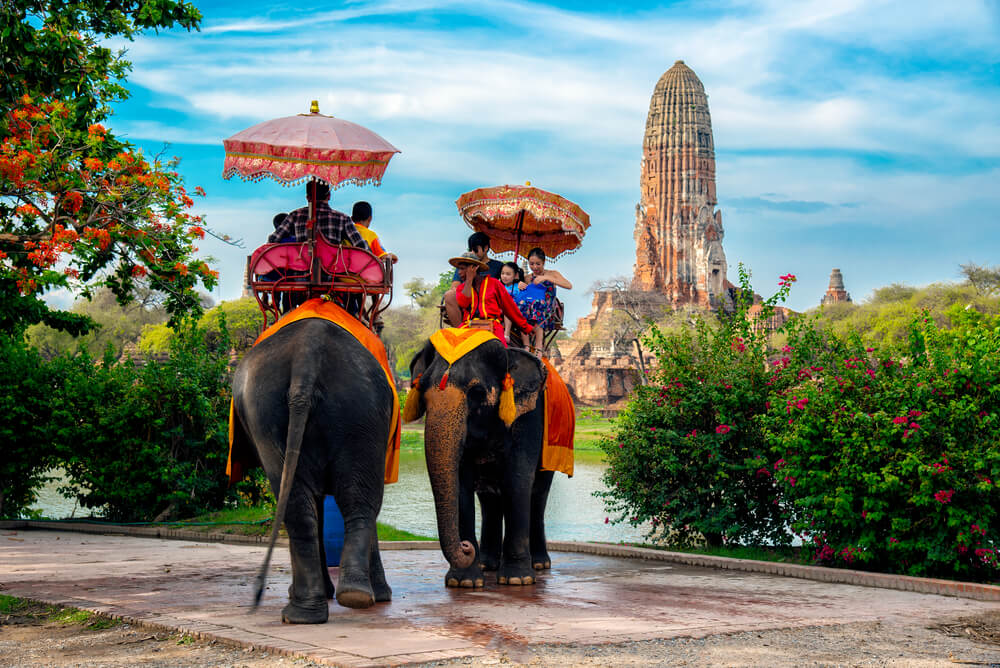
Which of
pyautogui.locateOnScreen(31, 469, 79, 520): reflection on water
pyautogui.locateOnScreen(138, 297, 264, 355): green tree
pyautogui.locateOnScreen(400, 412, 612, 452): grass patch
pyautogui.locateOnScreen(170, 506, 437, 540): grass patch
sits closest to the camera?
pyautogui.locateOnScreen(170, 506, 437, 540): grass patch

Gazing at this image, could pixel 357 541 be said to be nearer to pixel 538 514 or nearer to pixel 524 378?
pixel 524 378

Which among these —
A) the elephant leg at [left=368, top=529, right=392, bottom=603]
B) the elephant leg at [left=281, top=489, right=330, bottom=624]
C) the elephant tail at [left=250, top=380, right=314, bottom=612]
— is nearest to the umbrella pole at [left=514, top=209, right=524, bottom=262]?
the elephant leg at [left=368, top=529, right=392, bottom=603]

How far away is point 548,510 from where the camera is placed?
23.1 m

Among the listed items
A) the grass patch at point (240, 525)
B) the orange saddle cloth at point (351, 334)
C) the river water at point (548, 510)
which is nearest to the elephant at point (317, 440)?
the orange saddle cloth at point (351, 334)

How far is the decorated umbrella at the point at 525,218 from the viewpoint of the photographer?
1032cm

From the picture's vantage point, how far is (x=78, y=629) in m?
6.25

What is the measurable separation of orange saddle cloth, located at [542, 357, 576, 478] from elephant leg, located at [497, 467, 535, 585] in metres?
0.55

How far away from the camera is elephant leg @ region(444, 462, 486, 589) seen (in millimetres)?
8031

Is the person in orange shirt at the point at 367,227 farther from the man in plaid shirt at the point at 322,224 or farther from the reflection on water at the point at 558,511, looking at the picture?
the reflection on water at the point at 558,511

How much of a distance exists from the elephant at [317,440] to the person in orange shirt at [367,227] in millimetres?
1227

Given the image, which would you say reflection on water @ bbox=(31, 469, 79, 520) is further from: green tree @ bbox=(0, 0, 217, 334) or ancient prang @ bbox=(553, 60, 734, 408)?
ancient prang @ bbox=(553, 60, 734, 408)

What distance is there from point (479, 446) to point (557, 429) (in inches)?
50.1

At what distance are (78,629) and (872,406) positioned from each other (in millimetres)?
6968

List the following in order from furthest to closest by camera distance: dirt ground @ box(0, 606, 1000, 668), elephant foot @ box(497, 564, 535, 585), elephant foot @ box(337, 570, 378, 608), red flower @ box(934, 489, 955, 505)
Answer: red flower @ box(934, 489, 955, 505)
elephant foot @ box(497, 564, 535, 585)
elephant foot @ box(337, 570, 378, 608)
dirt ground @ box(0, 606, 1000, 668)
